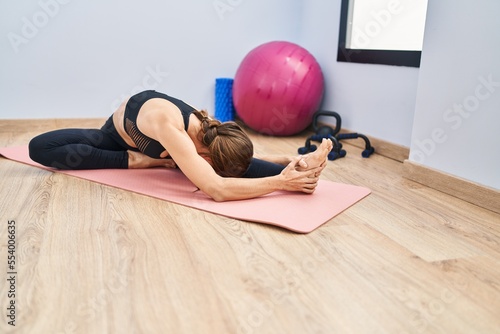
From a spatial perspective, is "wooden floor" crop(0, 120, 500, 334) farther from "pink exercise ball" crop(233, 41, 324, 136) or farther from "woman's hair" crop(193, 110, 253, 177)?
"pink exercise ball" crop(233, 41, 324, 136)

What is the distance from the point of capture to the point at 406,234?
145cm

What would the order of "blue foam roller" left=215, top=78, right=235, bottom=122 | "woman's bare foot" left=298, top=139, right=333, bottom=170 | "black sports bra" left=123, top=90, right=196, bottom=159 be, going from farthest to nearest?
"blue foam roller" left=215, top=78, right=235, bottom=122 → "black sports bra" left=123, top=90, right=196, bottom=159 → "woman's bare foot" left=298, top=139, right=333, bottom=170

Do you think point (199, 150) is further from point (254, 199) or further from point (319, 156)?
point (319, 156)

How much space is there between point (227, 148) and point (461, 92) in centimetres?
107

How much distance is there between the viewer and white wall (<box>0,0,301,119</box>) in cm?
313

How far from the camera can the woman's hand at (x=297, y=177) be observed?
1690 millimetres

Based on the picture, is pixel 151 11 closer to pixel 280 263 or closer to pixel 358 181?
pixel 358 181

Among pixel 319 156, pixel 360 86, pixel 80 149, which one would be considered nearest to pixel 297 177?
pixel 319 156

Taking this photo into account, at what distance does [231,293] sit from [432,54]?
152 cm

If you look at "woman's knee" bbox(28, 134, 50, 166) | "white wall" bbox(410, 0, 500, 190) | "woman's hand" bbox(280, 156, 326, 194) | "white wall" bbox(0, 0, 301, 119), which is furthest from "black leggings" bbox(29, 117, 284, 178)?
"white wall" bbox(410, 0, 500, 190)

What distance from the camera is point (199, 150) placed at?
5.75 ft

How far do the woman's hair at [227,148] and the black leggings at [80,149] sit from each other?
2.25ft

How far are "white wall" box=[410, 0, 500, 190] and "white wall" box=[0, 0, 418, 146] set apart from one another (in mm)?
692

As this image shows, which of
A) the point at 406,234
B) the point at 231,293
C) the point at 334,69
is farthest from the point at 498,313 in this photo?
the point at 334,69
